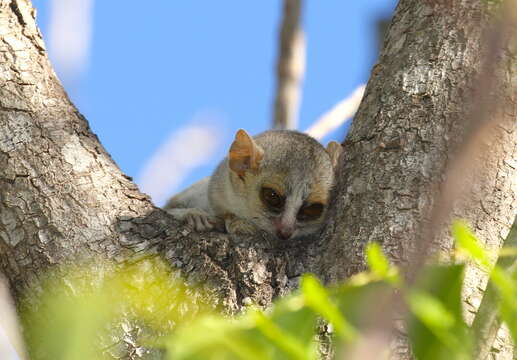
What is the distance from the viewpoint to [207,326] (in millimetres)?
1034

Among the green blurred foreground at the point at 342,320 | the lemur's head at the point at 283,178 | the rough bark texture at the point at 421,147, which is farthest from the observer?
the lemur's head at the point at 283,178

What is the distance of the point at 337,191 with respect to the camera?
344cm

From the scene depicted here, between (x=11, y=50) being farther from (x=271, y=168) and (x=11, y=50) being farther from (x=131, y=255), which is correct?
(x=271, y=168)

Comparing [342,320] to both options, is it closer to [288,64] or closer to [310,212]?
[310,212]

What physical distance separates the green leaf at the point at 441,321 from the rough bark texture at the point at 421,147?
1.43 metres

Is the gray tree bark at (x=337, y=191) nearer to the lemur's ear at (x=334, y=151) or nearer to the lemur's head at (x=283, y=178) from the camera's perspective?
the lemur's head at (x=283, y=178)

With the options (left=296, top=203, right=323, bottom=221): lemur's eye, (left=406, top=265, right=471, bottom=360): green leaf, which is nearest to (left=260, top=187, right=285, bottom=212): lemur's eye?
(left=296, top=203, right=323, bottom=221): lemur's eye

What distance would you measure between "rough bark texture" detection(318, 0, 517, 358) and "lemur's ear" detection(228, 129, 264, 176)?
1.53m

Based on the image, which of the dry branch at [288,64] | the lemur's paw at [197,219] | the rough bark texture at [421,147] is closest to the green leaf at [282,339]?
the rough bark texture at [421,147]

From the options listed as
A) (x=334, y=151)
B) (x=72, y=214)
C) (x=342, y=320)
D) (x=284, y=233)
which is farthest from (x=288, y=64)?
(x=342, y=320)

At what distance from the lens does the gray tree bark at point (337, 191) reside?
2.94m

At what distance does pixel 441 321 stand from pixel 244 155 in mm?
3863

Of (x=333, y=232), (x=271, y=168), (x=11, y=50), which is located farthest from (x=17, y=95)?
(x=271, y=168)

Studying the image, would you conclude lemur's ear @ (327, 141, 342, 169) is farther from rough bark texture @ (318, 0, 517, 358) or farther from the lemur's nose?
rough bark texture @ (318, 0, 517, 358)
